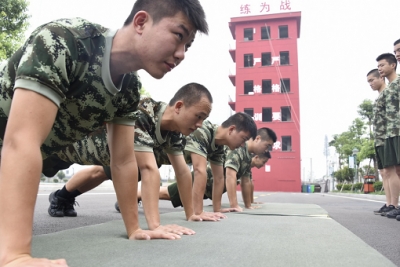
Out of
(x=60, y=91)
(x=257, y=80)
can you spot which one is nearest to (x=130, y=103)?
(x=60, y=91)

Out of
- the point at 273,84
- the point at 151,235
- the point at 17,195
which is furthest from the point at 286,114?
the point at 17,195

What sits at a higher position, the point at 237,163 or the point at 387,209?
the point at 237,163

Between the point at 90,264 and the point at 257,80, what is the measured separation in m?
27.3

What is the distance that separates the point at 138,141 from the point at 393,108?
322 centimetres

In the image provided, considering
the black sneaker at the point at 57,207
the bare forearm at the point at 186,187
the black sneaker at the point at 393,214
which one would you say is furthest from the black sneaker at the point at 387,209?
the black sneaker at the point at 57,207

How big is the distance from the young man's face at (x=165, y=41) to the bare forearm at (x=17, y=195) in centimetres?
58

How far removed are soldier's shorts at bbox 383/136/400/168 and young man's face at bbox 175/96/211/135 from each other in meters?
2.39

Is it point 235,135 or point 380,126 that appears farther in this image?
point 380,126

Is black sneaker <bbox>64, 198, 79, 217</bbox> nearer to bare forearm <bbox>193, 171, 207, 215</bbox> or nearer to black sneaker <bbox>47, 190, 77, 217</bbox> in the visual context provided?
black sneaker <bbox>47, 190, 77, 217</bbox>

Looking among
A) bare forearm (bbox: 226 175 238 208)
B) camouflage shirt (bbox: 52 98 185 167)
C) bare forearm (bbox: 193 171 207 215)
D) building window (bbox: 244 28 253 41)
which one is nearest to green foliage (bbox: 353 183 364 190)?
building window (bbox: 244 28 253 41)

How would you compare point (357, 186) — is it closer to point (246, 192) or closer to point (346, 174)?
point (346, 174)

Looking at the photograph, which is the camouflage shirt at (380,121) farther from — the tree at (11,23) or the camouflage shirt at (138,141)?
the tree at (11,23)

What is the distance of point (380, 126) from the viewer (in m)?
4.61

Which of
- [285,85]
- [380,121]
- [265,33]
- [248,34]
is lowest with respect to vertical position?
[380,121]
